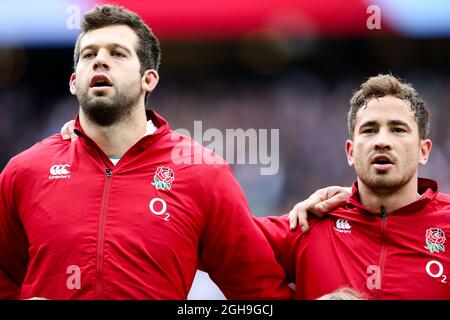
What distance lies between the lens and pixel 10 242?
12.8ft

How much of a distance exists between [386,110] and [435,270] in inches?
31.7

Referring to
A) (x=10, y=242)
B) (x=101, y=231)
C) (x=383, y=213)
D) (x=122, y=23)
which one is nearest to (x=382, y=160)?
(x=383, y=213)

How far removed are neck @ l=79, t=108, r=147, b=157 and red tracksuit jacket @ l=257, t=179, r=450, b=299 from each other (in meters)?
0.75

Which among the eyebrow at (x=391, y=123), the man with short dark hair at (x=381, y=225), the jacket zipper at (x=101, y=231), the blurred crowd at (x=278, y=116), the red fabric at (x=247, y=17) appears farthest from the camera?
the red fabric at (x=247, y=17)

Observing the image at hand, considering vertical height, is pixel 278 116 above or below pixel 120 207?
above

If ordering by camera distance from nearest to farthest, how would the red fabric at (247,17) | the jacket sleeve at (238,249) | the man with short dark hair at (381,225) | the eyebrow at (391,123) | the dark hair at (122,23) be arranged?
the man with short dark hair at (381,225)
the jacket sleeve at (238,249)
the eyebrow at (391,123)
the dark hair at (122,23)
the red fabric at (247,17)

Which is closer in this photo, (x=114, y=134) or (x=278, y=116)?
(x=114, y=134)

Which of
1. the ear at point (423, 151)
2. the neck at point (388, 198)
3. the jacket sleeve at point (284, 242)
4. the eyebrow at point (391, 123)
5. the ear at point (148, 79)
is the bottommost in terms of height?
the jacket sleeve at point (284, 242)

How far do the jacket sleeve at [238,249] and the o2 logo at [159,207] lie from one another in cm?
20

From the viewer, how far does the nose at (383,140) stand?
3824 millimetres

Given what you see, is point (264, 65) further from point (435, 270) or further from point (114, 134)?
point (435, 270)

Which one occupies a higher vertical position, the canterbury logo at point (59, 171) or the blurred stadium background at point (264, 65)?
the blurred stadium background at point (264, 65)

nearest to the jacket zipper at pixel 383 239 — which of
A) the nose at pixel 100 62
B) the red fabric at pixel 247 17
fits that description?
the nose at pixel 100 62

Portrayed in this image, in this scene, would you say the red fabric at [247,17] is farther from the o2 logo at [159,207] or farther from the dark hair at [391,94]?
the o2 logo at [159,207]
